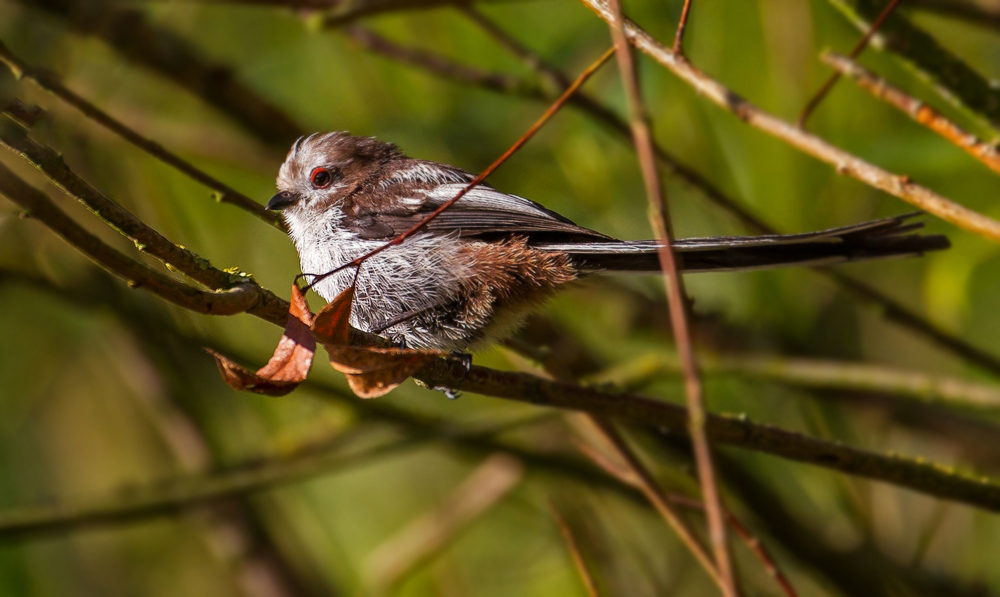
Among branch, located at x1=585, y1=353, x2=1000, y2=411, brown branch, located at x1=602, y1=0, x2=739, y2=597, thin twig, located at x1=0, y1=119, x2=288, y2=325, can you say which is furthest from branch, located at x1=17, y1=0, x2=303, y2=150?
brown branch, located at x1=602, y1=0, x2=739, y2=597

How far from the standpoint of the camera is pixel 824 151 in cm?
259

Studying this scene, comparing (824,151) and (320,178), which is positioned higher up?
(824,151)

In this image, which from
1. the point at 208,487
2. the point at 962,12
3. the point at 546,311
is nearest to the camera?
the point at 962,12

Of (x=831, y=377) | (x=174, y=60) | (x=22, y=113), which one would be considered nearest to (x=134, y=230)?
(x=22, y=113)

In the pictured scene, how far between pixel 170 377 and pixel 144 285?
3.86 m

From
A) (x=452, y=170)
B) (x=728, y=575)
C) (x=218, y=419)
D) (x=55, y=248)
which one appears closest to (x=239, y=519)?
(x=218, y=419)

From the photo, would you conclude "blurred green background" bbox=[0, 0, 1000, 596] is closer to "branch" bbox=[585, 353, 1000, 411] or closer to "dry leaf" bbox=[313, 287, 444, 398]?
"branch" bbox=[585, 353, 1000, 411]

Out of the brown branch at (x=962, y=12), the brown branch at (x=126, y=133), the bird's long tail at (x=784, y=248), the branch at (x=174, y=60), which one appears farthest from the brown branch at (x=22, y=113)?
the brown branch at (x=962, y=12)

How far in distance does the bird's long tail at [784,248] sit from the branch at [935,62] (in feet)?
3.06

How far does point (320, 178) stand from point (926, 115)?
2.28 m

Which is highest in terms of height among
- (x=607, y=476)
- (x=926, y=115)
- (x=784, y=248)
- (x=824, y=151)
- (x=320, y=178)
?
(x=926, y=115)

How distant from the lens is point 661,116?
5.16 m

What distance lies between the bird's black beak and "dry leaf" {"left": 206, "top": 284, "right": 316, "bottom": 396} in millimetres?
1607

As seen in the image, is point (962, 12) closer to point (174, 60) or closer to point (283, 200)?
point (283, 200)
